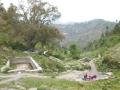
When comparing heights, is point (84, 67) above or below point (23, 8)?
below

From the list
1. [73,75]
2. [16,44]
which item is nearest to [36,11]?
[16,44]

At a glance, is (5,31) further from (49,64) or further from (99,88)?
(99,88)

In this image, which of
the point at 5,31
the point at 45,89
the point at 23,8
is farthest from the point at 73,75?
the point at 23,8

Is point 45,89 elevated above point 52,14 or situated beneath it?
situated beneath

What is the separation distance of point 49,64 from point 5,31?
13.3m

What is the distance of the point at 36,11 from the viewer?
4069 centimetres

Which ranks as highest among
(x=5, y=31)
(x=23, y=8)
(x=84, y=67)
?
(x=23, y=8)

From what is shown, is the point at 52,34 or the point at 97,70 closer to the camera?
the point at 97,70

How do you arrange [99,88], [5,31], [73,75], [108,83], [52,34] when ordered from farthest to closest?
[52,34] < [5,31] < [73,75] < [108,83] < [99,88]

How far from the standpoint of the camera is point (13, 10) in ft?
133

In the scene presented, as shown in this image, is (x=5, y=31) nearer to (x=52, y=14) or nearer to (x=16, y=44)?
(x=16, y=44)

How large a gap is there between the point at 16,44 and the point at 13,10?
488cm

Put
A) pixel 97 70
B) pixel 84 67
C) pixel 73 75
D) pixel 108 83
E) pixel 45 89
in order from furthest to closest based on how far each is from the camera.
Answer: pixel 84 67
pixel 97 70
pixel 73 75
pixel 108 83
pixel 45 89

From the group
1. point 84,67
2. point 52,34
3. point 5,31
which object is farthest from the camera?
point 52,34
